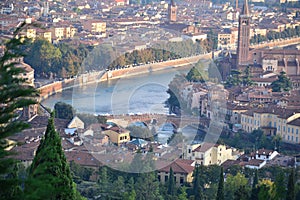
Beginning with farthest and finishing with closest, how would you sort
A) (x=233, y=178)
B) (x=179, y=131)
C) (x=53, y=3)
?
(x=53, y=3), (x=179, y=131), (x=233, y=178)

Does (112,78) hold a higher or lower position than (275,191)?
lower

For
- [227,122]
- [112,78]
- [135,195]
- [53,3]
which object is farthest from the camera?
[53,3]

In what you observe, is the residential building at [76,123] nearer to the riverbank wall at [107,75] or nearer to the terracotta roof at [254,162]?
the terracotta roof at [254,162]

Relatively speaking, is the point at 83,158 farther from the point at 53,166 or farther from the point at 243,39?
the point at 243,39

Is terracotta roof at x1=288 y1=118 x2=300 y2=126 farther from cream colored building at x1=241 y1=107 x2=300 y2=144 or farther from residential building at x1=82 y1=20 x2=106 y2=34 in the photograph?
residential building at x1=82 y1=20 x2=106 y2=34

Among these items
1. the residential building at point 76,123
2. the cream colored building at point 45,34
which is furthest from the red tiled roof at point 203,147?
the cream colored building at point 45,34

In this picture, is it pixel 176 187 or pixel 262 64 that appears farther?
pixel 262 64

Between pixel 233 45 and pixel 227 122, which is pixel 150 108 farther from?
pixel 233 45

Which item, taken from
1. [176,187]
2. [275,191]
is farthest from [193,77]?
[275,191]
